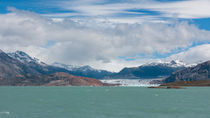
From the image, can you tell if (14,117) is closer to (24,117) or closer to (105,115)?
(24,117)

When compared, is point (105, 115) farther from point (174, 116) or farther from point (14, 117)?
point (14, 117)

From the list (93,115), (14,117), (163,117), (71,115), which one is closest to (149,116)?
(163,117)

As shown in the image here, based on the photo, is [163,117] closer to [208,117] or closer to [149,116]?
[149,116]

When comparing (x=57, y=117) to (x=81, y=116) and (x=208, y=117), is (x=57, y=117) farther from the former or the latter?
(x=208, y=117)

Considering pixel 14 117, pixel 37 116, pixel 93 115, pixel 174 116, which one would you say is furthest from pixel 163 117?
pixel 14 117

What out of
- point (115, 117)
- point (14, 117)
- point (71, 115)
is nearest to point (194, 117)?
point (115, 117)

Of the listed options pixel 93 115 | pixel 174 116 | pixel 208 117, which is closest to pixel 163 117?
pixel 174 116

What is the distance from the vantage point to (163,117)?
105 m

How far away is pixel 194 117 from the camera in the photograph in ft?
348

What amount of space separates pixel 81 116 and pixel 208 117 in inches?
1766

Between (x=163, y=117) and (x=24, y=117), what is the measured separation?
159 feet

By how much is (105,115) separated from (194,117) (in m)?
31.5

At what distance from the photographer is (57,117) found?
10525 cm

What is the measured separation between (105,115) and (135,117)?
11.0 m
